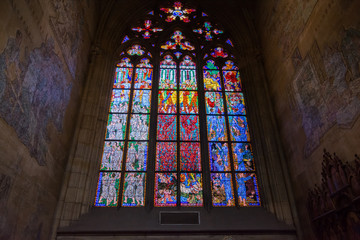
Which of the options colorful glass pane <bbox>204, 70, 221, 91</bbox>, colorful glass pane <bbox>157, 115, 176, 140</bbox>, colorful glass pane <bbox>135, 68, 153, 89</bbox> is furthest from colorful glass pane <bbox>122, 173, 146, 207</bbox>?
colorful glass pane <bbox>204, 70, 221, 91</bbox>

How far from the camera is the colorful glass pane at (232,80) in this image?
9914 mm

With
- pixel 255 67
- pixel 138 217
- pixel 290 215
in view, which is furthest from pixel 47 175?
pixel 255 67

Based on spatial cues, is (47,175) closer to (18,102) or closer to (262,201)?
(18,102)

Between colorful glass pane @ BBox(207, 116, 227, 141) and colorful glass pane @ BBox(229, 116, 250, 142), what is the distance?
0.25 meters

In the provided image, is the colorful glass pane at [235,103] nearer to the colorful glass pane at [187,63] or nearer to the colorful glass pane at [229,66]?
the colorful glass pane at [229,66]

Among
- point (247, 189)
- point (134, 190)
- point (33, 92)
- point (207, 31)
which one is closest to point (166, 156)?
point (134, 190)

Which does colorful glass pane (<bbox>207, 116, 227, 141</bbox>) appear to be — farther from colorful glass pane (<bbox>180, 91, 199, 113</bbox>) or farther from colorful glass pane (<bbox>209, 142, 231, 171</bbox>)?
colorful glass pane (<bbox>180, 91, 199, 113</bbox>)

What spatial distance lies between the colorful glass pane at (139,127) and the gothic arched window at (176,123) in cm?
3

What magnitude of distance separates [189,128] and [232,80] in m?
2.57

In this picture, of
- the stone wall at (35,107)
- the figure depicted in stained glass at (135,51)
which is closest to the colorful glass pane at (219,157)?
the stone wall at (35,107)

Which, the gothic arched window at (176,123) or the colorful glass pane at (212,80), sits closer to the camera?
the gothic arched window at (176,123)

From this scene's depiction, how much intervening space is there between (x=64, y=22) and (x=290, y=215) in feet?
24.1

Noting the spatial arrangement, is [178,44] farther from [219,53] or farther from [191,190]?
[191,190]

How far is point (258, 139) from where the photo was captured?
855 centimetres
